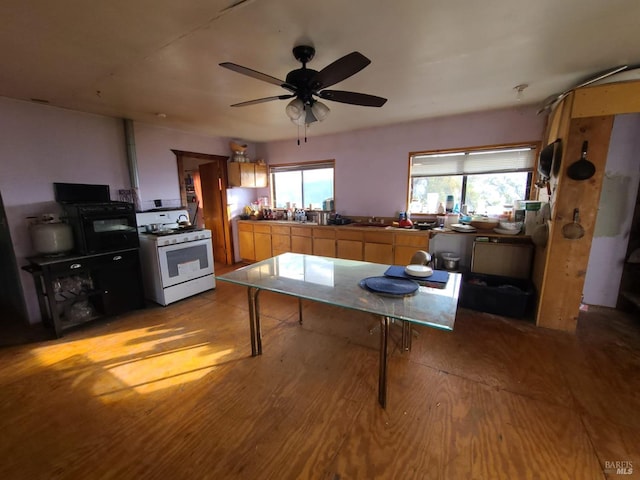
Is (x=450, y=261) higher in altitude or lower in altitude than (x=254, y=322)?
higher

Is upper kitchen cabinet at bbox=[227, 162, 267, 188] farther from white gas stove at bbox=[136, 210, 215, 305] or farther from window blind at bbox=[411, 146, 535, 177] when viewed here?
window blind at bbox=[411, 146, 535, 177]

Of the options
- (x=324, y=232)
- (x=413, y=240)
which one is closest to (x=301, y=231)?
(x=324, y=232)

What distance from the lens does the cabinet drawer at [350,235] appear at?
3.96 metres

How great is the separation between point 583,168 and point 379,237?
2.19m

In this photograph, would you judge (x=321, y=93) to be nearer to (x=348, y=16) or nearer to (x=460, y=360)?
(x=348, y=16)

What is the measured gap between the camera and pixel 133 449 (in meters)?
1.49

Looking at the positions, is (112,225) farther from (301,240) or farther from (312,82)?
(312,82)

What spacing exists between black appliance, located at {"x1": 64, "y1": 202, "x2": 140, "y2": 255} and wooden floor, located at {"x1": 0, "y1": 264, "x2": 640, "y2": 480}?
942mm

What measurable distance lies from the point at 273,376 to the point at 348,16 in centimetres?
250

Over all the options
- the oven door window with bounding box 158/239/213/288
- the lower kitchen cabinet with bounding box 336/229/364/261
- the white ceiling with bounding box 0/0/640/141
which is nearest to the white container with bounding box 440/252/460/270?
the lower kitchen cabinet with bounding box 336/229/364/261

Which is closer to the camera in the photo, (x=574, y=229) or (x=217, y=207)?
(x=574, y=229)

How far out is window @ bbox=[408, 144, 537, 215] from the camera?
11.1ft

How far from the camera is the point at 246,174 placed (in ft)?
16.2

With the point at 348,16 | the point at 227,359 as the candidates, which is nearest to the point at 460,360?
the point at 227,359
